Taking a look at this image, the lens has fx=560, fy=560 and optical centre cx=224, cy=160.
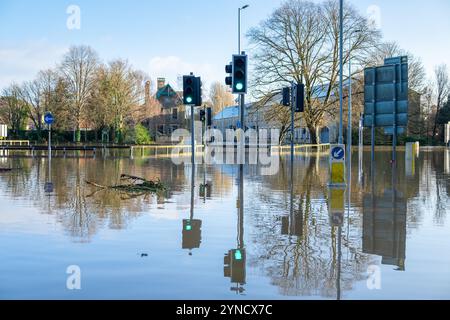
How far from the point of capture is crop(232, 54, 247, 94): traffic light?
1529 cm

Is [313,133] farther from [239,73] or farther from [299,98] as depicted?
[239,73]

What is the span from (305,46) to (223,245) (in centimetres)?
4530

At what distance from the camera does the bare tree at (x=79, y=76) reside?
74.1 m

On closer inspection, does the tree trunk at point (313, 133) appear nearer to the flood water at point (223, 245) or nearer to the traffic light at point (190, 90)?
the traffic light at point (190, 90)

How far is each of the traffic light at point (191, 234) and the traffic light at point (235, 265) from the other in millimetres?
810

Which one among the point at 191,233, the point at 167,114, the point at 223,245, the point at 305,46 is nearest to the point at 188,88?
the point at 191,233

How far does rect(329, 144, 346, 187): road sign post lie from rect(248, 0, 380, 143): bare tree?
33000mm

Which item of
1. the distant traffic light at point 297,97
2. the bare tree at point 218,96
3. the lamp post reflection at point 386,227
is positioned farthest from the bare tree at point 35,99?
the lamp post reflection at point 386,227

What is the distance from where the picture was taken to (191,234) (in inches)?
387

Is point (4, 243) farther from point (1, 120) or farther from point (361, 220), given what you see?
point (1, 120)

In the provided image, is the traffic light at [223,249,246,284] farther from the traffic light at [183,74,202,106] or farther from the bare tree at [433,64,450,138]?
the bare tree at [433,64,450,138]

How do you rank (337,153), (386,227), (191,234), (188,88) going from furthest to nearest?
(188,88) → (337,153) → (386,227) → (191,234)
